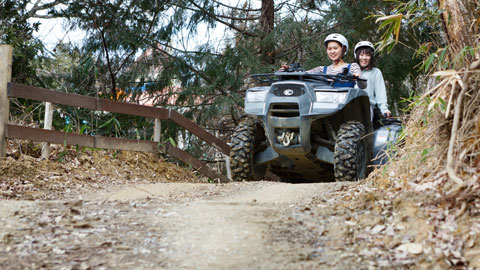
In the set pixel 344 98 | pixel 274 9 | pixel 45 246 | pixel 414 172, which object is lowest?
pixel 45 246

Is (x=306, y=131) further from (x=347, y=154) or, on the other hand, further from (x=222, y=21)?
(x=222, y=21)

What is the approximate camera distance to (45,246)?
327 centimetres

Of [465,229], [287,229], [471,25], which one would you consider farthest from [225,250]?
[471,25]

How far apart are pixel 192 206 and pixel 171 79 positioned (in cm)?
652

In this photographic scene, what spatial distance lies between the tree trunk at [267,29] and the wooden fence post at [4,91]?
448cm

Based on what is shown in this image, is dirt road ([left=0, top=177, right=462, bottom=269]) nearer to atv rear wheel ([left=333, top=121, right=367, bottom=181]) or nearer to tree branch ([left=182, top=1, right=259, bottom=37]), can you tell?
atv rear wheel ([left=333, top=121, right=367, bottom=181])

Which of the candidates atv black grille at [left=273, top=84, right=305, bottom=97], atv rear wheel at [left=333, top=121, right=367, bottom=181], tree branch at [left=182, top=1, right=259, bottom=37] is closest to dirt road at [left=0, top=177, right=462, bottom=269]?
atv rear wheel at [left=333, top=121, right=367, bottom=181]

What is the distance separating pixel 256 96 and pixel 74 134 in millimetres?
2252

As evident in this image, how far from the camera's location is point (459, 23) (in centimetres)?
423

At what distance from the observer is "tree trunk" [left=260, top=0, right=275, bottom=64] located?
1027 cm

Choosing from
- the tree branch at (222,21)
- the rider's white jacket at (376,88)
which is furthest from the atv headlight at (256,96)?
the tree branch at (222,21)

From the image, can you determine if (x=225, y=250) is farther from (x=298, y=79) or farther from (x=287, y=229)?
(x=298, y=79)

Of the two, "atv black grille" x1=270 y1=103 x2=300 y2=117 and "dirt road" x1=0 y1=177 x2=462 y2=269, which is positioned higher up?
"atv black grille" x1=270 y1=103 x2=300 y2=117

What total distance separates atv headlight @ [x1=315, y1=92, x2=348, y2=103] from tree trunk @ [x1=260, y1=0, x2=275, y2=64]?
382cm
